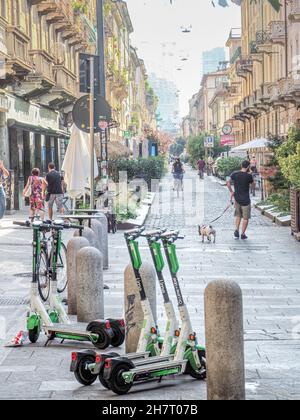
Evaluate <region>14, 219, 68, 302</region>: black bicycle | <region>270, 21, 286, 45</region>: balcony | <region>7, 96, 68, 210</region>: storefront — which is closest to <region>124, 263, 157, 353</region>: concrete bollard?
<region>14, 219, 68, 302</region>: black bicycle

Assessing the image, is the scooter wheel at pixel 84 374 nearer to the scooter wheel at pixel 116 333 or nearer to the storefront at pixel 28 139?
the scooter wheel at pixel 116 333

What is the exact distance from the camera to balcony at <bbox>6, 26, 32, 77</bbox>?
1081 inches

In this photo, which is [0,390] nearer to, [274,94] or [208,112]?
[274,94]

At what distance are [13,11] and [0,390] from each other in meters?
25.0

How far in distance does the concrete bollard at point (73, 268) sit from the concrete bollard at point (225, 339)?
4161 millimetres

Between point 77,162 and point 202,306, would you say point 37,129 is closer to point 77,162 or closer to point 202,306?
point 77,162

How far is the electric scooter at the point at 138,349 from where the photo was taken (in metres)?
6.66

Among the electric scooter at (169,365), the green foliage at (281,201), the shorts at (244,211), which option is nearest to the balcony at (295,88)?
the green foliage at (281,201)

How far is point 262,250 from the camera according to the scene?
1695 cm

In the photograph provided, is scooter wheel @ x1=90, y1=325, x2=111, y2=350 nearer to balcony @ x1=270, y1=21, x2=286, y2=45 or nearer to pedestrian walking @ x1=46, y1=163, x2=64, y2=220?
pedestrian walking @ x1=46, y1=163, x2=64, y2=220

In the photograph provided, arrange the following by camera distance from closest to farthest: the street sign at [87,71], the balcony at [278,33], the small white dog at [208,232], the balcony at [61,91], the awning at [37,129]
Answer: the street sign at [87,71] → the small white dog at [208,232] → the awning at [37,129] → the balcony at [61,91] → the balcony at [278,33]
